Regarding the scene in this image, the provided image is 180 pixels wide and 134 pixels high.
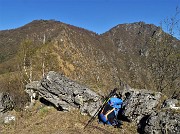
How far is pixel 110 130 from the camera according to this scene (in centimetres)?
1711

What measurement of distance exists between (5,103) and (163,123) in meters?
13.1

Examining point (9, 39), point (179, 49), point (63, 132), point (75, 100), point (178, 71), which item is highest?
point (9, 39)

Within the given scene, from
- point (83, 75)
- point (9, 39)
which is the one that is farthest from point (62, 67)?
point (9, 39)

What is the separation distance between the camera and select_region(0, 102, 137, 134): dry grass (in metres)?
17.3

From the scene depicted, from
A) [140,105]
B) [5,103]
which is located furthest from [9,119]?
[140,105]

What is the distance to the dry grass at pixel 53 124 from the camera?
56.7ft

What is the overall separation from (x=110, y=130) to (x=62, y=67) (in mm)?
80556

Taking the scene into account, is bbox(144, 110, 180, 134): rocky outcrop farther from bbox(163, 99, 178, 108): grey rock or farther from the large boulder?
the large boulder

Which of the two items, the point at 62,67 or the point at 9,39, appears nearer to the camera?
the point at 62,67

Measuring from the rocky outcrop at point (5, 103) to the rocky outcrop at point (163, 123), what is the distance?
38.7ft

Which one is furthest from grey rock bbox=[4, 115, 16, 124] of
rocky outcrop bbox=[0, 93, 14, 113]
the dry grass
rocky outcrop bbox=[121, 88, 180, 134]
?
rocky outcrop bbox=[121, 88, 180, 134]

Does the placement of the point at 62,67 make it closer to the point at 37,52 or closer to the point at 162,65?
the point at 37,52

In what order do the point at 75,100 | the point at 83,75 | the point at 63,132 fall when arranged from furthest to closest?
the point at 83,75
the point at 75,100
the point at 63,132

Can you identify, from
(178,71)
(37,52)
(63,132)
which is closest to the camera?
(63,132)
